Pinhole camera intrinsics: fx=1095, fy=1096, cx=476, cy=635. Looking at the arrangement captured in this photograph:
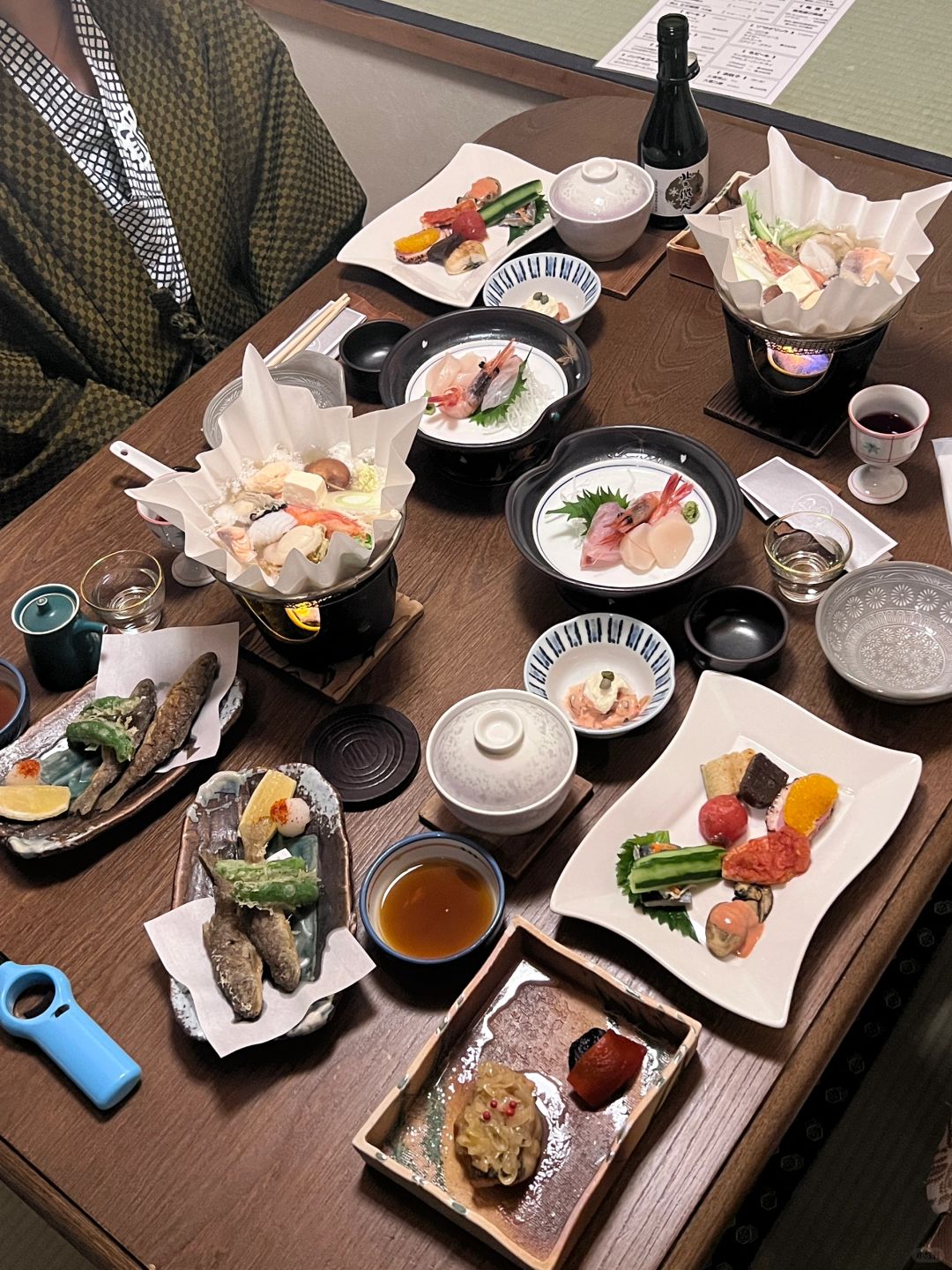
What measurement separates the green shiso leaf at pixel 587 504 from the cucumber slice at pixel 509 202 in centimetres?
84

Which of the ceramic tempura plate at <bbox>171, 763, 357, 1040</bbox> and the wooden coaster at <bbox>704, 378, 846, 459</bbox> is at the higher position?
the ceramic tempura plate at <bbox>171, 763, 357, 1040</bbox>

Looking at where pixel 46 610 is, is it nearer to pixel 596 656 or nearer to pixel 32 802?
pixel 32 802

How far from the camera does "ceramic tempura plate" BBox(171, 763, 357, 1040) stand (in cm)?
130

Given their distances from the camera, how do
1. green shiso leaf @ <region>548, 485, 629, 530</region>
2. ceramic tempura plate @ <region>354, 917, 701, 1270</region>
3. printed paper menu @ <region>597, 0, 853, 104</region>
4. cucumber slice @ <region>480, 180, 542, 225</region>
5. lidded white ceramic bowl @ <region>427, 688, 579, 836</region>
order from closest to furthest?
ceramic tempura plate @ <region>354, 917, 701, 1270</region>
lidded white ceramic bowl @ <region>427, 688, 579, 836</region>
green shiso leaf @ <region>548, 485, 629, 530</region>
cucumber slice @ <region>480, 180, 542, 225</region>
printed paper menu @ <region>597, 0, 853, 104</region>

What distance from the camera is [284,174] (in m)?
2.52

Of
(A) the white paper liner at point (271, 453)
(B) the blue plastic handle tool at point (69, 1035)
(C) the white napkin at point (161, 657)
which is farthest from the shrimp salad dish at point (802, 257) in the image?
(B) the blue plastic handle tool at point (69, 1035)

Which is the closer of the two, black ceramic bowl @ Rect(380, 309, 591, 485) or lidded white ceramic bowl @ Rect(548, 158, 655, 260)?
black ceramic bowl @ Rect(380, 309, 591, 485)

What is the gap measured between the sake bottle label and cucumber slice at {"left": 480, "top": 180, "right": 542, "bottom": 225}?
236mm

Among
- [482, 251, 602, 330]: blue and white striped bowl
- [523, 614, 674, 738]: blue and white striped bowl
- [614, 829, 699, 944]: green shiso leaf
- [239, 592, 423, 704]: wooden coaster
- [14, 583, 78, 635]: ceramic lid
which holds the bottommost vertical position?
[614, 829, 699, 944]: green shiso leaf

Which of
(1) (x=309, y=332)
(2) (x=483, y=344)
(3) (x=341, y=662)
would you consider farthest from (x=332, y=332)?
(3) (x=341, y=662)

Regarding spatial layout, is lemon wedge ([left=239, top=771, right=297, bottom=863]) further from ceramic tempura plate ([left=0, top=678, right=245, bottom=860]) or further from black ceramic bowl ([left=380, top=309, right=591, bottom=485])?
black ceramic bowl ([left=380, top=309, right=591, bottom=485])

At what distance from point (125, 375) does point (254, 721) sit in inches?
44.6

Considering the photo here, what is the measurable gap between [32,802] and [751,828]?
96cm

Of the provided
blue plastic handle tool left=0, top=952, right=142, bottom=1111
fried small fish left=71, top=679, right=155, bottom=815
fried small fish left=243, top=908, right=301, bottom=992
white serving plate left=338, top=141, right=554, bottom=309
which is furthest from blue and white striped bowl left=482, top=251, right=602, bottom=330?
blue plastic handle tool left=0, top=952, right=142, bottom=1111
